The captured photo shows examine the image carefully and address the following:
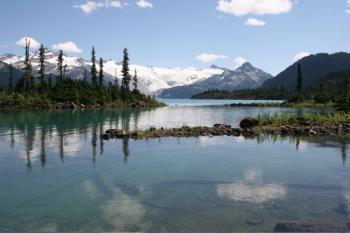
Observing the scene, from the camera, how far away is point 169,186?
24625mm

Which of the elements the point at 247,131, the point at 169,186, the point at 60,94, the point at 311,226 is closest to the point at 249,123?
the point at 247,131

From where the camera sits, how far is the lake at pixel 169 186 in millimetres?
18031

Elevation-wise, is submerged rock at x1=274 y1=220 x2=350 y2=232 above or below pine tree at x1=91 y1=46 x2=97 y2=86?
below

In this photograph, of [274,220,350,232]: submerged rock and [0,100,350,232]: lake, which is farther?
[0,100,350,232]: lake

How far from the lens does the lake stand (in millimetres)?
18031

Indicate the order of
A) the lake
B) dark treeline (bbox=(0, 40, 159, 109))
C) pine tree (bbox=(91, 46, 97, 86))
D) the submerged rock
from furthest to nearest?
pine tree (bbox=(91, 46, 97, 86)) < dark treeline (bbox=(0, 40, 159, 109)) < the lake < the submerged rock

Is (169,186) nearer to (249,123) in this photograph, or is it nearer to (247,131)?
(247,131)

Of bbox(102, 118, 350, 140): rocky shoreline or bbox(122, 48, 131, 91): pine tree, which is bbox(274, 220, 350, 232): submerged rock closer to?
bbox(102, 118, 350, 140): rocky shoreline

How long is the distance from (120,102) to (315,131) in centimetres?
11182

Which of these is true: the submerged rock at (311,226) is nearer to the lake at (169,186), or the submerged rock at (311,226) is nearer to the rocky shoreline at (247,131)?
the lake at (169,186)

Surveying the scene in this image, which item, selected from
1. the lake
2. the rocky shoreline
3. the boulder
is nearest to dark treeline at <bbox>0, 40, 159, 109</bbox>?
the rocky shoreline

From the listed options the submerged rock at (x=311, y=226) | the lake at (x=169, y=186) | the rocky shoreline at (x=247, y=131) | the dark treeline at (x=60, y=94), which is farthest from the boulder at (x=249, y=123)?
the dark treeline at (x=60, y=94)

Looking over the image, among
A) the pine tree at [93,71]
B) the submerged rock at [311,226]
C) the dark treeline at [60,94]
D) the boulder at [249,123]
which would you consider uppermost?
the pine tree at [93,71]

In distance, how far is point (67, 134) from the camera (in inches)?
2084
